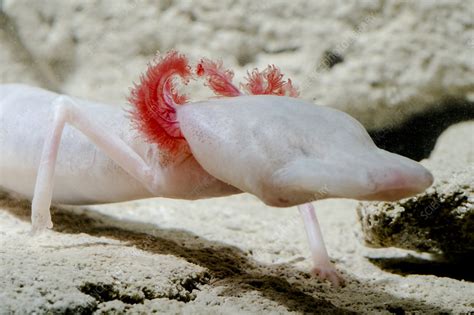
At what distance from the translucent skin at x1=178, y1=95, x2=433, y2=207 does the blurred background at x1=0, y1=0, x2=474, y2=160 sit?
257 cm

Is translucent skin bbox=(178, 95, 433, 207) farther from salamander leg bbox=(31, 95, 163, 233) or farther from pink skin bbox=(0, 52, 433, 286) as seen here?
salamander leg bbox=(31, 95, 163, 233)

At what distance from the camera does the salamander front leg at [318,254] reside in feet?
8.98

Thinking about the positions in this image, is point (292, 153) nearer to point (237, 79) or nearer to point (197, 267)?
point (197, 267)

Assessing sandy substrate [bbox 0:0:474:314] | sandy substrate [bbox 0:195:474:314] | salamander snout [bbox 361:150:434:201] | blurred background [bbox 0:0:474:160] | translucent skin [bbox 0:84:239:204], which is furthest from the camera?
A: blurred background [bbox 0:0:474:160]

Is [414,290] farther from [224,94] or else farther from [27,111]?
[27,111]

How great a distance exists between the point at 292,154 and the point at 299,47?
3.08m

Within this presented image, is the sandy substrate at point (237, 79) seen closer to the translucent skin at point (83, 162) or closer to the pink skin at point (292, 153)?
the translucent skin at point (83, 162)

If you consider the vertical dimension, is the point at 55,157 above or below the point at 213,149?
above

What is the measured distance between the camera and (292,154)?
6.00ft

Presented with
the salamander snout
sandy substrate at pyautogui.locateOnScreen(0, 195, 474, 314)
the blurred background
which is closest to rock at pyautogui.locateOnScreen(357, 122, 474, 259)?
sandy substrate at pyautogui.locateOnScreen(0, 195, 474, 314)

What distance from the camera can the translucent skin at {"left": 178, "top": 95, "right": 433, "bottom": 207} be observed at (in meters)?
1.68

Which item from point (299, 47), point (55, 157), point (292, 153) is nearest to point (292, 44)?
Result: point (299, 47)

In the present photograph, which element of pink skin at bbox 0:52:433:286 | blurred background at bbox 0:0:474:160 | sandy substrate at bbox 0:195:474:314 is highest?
blurred background at bbox 0:0:474:160

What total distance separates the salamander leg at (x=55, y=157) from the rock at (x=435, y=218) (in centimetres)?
130
